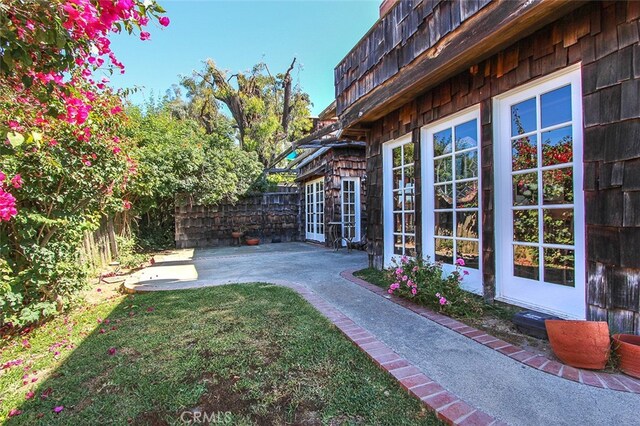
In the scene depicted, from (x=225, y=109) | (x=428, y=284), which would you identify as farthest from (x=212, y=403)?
(x=225, y=109)

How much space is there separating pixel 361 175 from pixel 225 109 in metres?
17.9

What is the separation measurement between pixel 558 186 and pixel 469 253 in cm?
120

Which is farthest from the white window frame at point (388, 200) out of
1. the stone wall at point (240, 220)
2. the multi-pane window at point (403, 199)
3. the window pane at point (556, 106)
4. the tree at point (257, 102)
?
the tree at point (257, 102)

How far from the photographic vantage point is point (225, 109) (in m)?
23.6

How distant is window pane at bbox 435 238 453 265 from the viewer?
394 cm

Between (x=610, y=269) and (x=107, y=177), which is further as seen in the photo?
(x=107, y=177)

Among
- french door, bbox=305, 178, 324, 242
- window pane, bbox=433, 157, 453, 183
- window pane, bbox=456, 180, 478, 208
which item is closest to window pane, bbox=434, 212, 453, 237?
window pane, bbox=456, 180, 478, 208

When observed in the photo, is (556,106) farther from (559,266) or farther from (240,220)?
(240,220)

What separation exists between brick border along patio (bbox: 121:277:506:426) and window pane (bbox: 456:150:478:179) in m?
2.16

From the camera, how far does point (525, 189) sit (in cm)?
306

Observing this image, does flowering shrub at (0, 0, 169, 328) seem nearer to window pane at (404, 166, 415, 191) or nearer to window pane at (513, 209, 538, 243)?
window pane at (513, 209, 538, 243)

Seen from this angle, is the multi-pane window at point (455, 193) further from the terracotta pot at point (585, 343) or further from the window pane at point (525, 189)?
the terracotta pot at point (585, 343)

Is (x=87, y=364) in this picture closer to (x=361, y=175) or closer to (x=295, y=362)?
(x=295, y=362)

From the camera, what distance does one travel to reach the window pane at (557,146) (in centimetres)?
268
